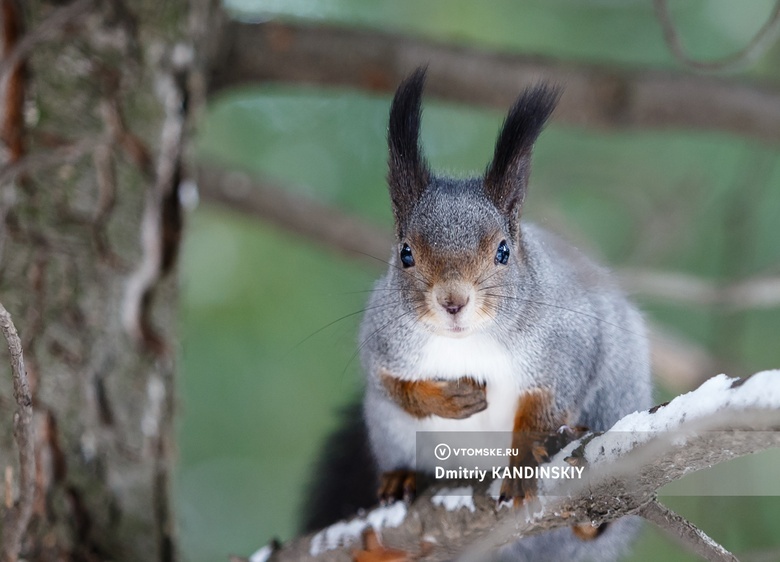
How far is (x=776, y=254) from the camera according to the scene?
303cm

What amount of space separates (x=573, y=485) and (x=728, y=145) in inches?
101

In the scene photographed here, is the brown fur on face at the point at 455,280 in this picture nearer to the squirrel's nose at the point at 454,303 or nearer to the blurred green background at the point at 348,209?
the squirrel's nose at the point at 454,303

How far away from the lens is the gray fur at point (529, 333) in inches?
55.1

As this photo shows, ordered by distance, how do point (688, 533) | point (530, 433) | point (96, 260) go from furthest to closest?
point (96, 260) < point (530, 433) < point (688, 533)

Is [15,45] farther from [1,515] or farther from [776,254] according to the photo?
[776,254]

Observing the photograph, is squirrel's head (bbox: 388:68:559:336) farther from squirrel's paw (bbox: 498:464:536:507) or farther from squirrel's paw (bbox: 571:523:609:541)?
squirrel's paw (bbox: 571:523:609:541)

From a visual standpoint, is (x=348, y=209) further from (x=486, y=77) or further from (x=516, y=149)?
(x=516, y=149)

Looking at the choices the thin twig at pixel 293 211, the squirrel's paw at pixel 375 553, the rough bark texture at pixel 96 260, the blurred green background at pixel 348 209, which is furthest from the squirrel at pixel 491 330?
the blurred green background at pixel 348 209

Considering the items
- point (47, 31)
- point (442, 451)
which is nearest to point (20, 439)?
point (442, 451)

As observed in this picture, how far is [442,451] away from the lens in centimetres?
151

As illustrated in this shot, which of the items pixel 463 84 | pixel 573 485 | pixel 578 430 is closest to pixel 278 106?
pixel 463 84

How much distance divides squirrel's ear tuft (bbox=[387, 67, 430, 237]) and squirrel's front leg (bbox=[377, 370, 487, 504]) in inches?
10.0

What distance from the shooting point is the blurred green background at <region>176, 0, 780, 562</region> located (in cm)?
287

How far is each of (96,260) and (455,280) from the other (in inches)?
28.9
